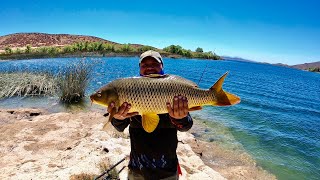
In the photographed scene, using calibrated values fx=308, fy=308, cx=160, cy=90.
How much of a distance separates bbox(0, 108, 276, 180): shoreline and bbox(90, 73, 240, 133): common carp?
303cm

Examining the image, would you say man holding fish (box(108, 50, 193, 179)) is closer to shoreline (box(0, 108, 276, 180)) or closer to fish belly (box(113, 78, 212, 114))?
fish belly (box(113, 78, 212, 114))

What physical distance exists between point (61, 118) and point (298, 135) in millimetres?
10482

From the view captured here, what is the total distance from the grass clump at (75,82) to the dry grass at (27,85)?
2.26 meters

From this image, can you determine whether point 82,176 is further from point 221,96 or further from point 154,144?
point 221,96

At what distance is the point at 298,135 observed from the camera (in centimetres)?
1420

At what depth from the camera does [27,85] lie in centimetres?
1900

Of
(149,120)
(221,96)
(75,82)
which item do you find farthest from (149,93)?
(75,82)

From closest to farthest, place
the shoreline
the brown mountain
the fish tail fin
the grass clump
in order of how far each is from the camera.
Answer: the fish tail fin, the shoreline, the grass clump, the brown mountain

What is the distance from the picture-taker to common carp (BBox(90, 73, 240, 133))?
2.91 m

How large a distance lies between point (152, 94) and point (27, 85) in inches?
709

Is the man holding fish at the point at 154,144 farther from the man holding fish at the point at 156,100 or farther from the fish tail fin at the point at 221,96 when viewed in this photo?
the fish tail fin at the point at 221,96

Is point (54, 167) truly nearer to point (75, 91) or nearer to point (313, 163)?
point (313, 163)

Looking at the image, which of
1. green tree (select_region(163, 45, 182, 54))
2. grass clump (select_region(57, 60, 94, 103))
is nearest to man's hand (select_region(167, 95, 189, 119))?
grass clump (select_region(57, 60, 94, 103))

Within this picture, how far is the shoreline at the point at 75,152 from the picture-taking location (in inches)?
244
